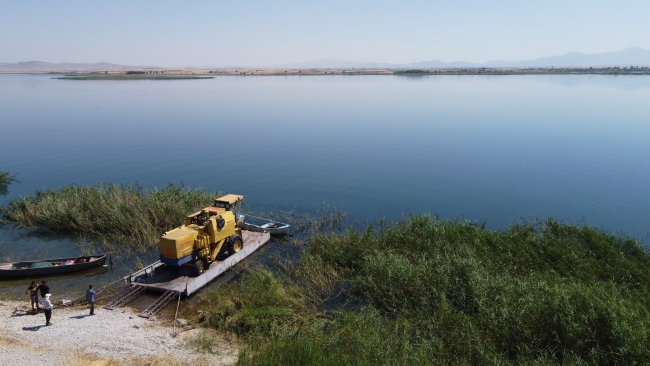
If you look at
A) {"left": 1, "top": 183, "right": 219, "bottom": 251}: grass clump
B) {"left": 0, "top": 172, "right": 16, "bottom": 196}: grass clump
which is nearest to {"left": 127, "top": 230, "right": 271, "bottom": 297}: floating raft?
{"left": 1, "top": 183, "right": 219, "bottom": 251}: grass clump

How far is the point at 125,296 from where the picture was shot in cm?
1612

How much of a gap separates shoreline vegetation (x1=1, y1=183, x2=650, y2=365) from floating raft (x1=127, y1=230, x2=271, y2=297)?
3.03 feet

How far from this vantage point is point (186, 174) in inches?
1339

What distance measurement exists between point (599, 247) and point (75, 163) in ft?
129

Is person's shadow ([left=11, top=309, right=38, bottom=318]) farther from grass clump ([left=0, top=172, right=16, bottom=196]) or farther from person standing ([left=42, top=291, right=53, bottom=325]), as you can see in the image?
grass clump ([left=0, top=172, right=16, bottom=196])

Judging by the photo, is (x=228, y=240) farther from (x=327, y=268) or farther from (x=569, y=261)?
(x=569, y=261)

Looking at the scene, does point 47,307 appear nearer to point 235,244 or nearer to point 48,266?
point 48,266

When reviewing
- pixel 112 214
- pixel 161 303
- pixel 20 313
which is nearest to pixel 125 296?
pixel 161 303

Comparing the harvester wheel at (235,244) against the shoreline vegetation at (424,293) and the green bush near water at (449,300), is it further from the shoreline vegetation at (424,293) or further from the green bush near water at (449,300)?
the green bush near water at (449,300)

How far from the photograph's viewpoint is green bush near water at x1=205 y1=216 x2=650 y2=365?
38.0 ft


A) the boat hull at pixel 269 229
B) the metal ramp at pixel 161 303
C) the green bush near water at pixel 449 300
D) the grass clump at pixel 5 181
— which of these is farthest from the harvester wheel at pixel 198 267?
the grass clump at pixel 5 181

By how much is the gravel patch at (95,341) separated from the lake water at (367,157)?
27.1 ft

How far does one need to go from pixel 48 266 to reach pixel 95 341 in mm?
7507

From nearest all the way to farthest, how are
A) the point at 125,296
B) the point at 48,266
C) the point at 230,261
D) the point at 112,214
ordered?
the point at 125,296
the point at 48,266
the point at 230,261
the point at 112,214
